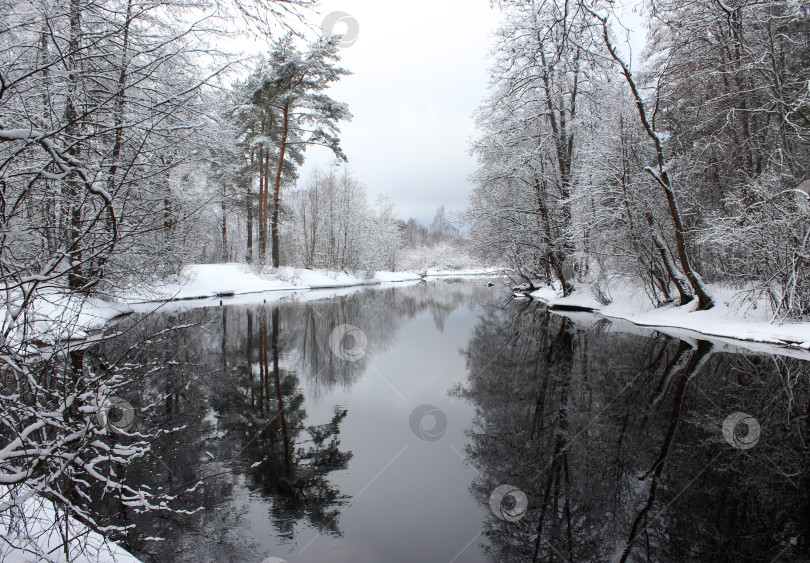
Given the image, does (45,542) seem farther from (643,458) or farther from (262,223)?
(262,223)

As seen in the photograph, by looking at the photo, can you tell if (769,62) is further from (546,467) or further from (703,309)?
(546,467)

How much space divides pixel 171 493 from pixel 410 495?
6.91ft

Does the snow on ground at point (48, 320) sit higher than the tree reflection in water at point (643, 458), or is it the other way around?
the snow on ground at point (48, 320)

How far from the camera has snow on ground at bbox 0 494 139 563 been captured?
213 centimetres

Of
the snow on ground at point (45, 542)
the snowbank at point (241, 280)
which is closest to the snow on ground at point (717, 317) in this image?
the snow on ground at point (45, 542)

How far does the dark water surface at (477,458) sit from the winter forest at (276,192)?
0.49 ft

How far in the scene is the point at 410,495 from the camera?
4008mm

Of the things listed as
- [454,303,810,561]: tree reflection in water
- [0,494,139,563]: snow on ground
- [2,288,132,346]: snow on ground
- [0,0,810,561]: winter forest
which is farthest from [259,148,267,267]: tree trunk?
[0,494,139,563]: snow on ground

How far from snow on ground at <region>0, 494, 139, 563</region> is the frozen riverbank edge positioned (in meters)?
11.3

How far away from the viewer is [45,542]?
2533mm

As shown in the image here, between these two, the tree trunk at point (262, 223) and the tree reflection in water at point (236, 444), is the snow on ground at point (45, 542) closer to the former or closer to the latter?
the tree reflection in water at point (236, 444)

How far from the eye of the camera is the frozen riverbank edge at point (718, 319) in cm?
976

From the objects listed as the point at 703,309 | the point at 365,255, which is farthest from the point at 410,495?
the point at 365,255

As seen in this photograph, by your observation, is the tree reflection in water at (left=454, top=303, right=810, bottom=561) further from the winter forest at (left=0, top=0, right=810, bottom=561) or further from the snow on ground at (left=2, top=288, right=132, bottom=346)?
the snow on ground at (left=2, top=288, right=132, bottom=346)
